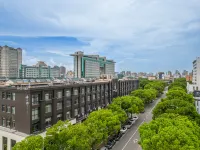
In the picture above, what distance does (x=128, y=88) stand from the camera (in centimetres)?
9388

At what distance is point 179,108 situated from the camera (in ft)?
137

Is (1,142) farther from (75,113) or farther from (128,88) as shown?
(128,88)

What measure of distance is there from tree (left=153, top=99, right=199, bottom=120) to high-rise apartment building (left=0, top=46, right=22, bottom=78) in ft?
493

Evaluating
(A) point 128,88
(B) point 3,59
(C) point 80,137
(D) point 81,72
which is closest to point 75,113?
→ (C) point 80,137

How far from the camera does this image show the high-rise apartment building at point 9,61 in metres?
157

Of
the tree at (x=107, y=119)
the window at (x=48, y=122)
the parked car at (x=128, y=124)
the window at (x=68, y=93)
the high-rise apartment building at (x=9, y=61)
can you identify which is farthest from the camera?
the high-rise apartment building at (x=9, y=61)

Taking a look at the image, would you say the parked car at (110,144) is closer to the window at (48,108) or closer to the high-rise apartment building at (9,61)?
the window at (48,108)

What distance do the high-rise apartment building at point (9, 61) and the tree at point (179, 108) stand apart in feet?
493

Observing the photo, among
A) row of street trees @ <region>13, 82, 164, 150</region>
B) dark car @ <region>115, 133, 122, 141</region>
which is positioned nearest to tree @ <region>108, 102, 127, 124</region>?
dark car @ <region>115, 133, 122, 141</region>

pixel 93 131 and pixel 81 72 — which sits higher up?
pixel 81 72

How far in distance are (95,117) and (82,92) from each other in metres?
18.1

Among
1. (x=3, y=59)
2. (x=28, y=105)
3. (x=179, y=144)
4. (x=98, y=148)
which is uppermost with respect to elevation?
(x=3, y=59)

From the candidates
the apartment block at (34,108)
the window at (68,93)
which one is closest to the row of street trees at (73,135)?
the apartment block at (34,108)

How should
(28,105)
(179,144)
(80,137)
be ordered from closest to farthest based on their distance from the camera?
1. (179,144)
2. (80,137)
3. (28,105)
